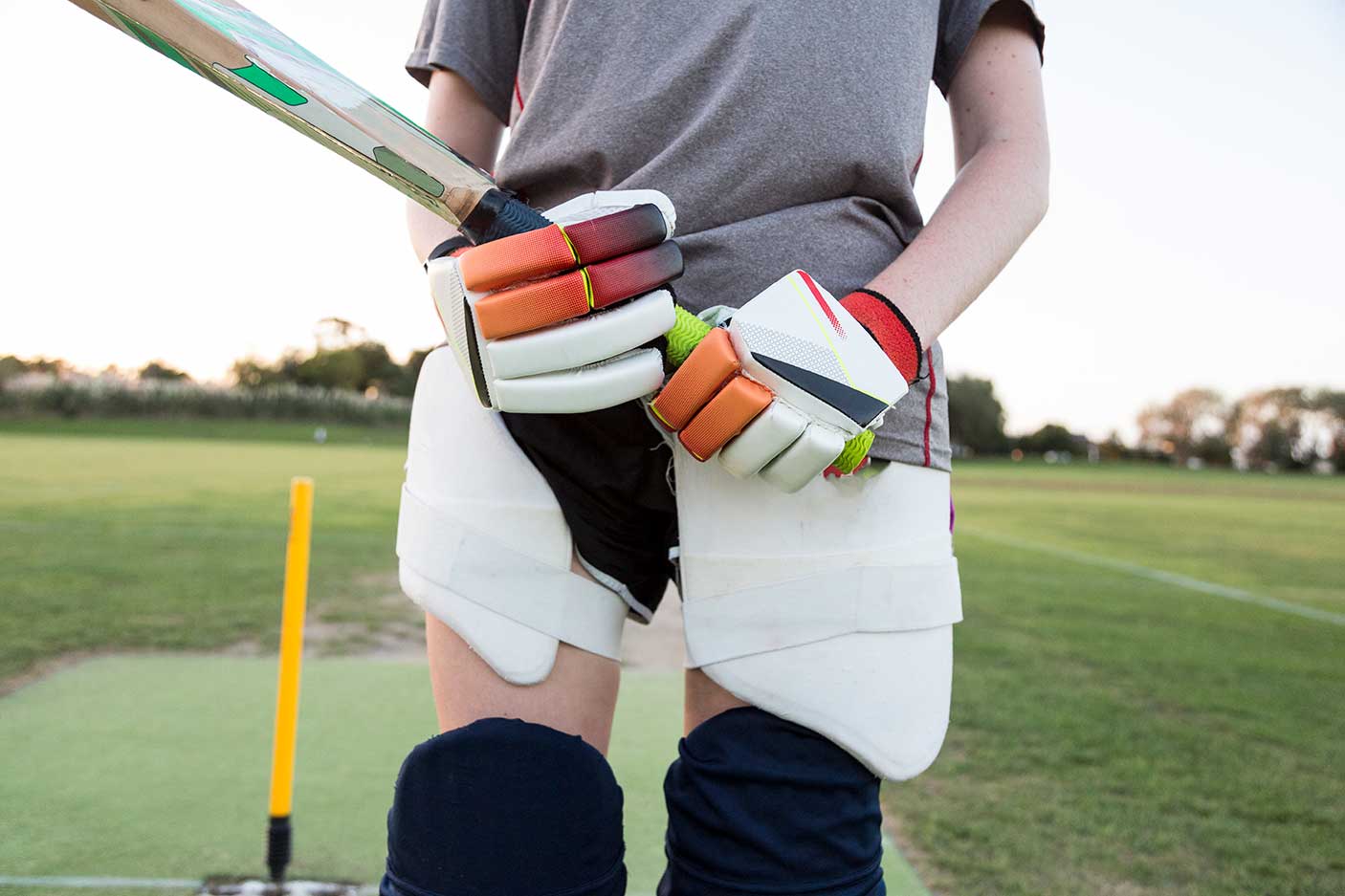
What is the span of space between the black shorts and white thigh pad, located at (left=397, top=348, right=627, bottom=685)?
0.6 inches

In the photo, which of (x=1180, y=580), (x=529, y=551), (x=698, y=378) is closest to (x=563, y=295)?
(x=698, y=378)

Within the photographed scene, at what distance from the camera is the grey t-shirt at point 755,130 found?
0.89m

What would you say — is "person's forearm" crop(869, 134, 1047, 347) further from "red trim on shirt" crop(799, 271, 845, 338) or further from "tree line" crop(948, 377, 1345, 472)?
"tree line" crop(948, 377, 1345, 472)

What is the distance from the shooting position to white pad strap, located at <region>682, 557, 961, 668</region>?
865 millimetres

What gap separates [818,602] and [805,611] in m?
0.01

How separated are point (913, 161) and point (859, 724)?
0.55 m

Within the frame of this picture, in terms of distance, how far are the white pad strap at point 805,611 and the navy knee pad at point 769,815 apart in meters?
0.06

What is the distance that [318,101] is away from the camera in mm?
795

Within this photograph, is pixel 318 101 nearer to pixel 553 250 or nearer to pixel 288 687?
pixel 553 250

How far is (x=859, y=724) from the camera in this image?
0.85 metres

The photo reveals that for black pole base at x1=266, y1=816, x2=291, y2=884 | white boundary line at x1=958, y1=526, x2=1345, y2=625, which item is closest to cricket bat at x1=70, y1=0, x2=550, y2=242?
black pole base at x1=266, y1=816, x2=291, y2=884

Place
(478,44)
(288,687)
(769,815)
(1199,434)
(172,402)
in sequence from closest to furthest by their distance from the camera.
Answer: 1. (769,815)
2. (478,44)
3. (288,687)
4. (172,402)
5. (1199,434)

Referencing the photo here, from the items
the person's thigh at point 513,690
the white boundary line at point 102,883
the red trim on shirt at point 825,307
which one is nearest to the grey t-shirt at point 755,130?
the red trim on shirt at point 825,307

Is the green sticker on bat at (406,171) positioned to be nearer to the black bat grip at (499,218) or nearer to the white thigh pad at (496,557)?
the black bat grip at (499,218)
